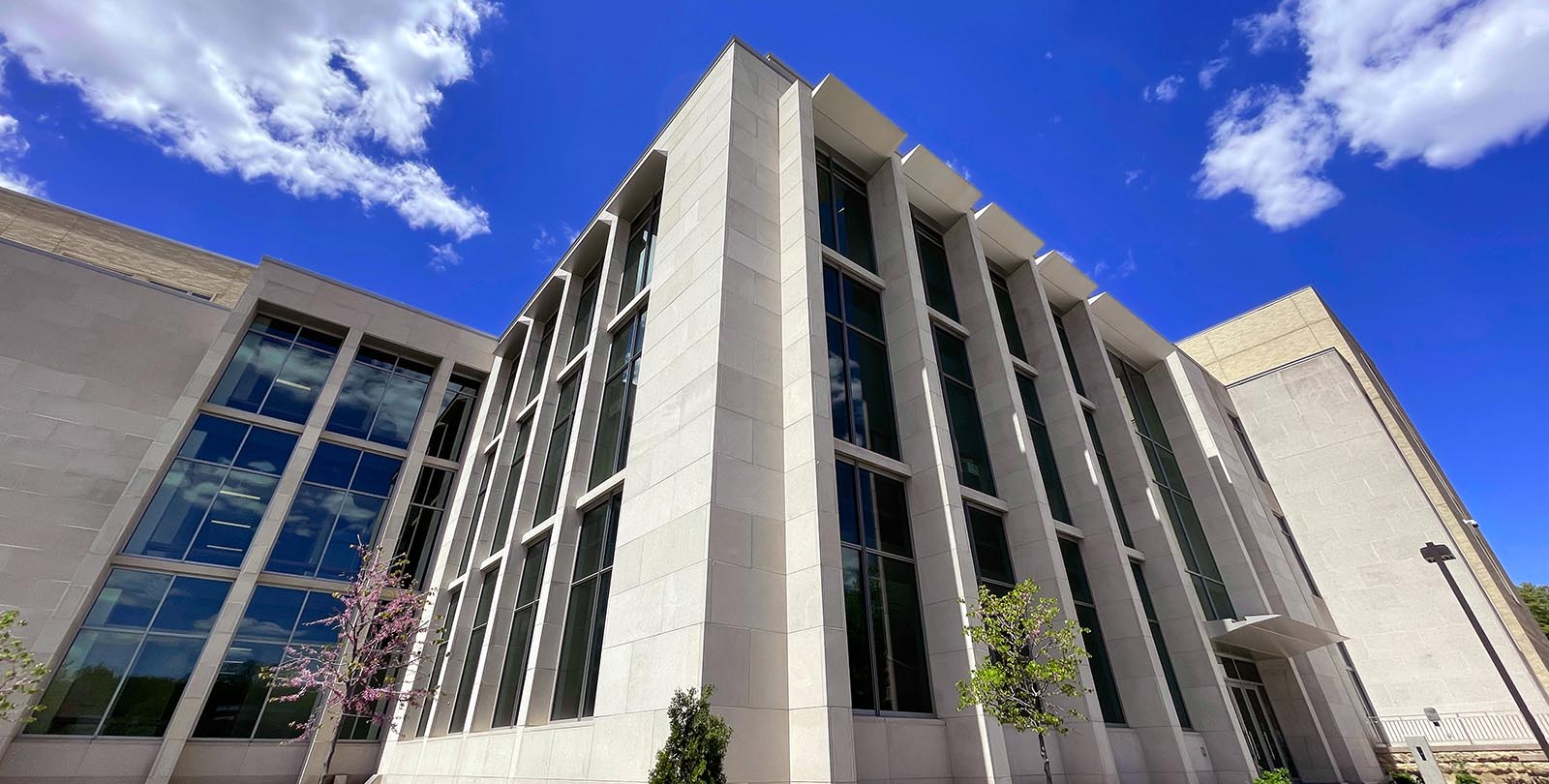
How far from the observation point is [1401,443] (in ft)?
115

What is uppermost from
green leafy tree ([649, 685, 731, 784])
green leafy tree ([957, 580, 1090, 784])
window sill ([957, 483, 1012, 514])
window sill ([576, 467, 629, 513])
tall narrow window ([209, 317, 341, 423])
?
tall narrow window ([209, 317, 341, 423])

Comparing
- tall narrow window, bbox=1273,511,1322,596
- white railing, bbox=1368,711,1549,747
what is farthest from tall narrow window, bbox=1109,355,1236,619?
white railing, bbox=1368,711,1549,747

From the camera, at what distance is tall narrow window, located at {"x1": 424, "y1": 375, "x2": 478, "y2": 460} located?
28.8 m

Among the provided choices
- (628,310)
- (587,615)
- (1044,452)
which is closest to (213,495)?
(628,310)

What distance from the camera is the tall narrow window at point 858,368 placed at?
1493 cm

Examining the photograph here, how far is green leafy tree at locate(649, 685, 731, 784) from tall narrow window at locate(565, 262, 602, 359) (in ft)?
49.4

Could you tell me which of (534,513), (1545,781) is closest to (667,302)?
(534,513)

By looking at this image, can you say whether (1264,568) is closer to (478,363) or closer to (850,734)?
(850,734)

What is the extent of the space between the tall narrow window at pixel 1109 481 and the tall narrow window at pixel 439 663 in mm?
21358

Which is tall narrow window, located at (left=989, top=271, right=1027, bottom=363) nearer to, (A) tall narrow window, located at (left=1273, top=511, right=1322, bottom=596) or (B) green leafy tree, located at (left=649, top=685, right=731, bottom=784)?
(B) green leafy tree, located at (left=649, top=685, right=731, bottom=784)

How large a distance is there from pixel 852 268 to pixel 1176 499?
1736 centimetres

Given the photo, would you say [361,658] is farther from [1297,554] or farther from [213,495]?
[1297,554]

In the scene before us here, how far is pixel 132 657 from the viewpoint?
19.3 metres

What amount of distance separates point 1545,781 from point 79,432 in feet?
167
